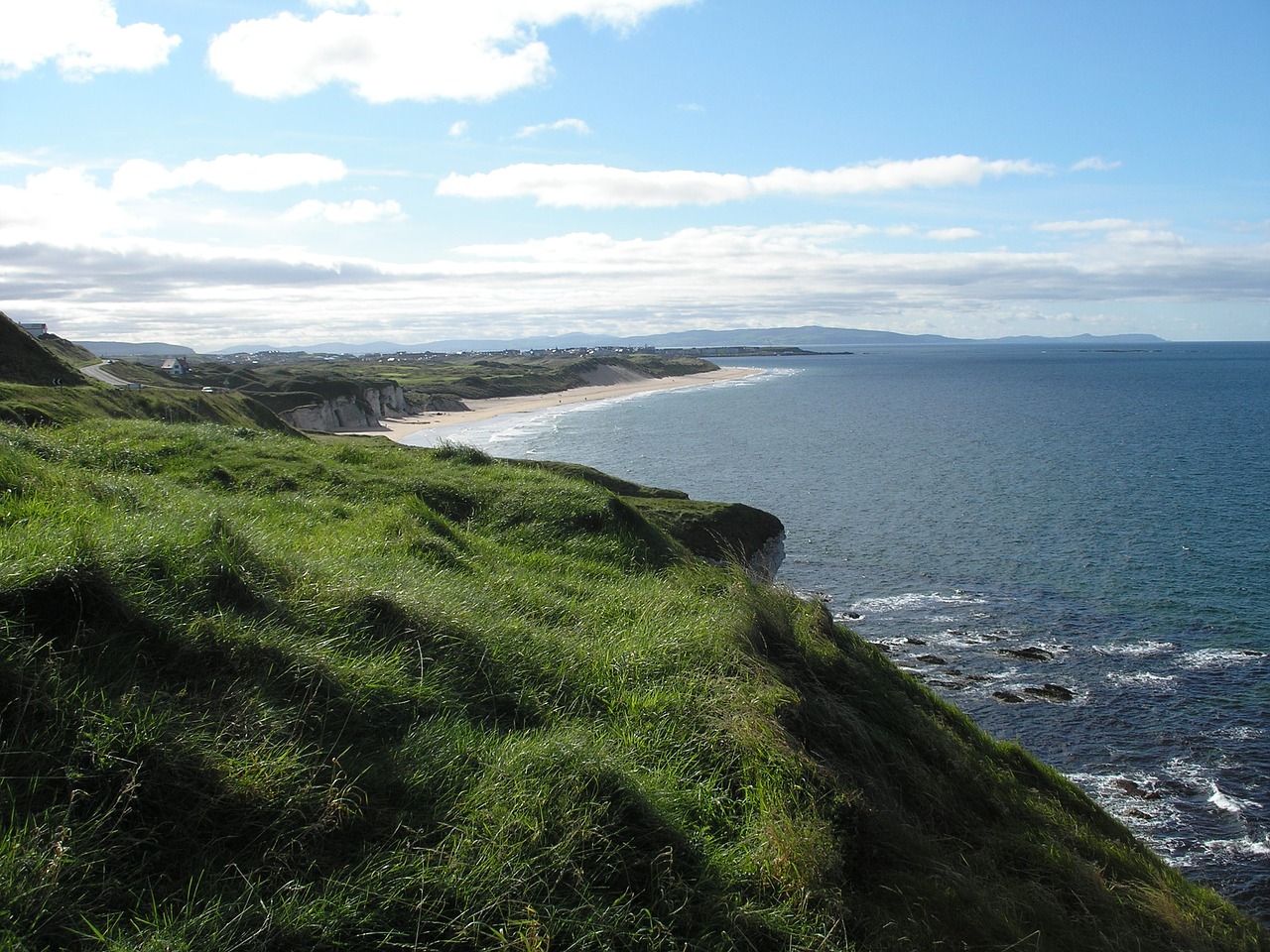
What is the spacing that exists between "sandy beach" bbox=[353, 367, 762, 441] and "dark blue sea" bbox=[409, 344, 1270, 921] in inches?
490

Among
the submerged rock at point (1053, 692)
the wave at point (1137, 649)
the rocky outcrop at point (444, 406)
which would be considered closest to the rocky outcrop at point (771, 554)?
the submerged rock at point (1053, 692)

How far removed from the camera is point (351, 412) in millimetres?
92312

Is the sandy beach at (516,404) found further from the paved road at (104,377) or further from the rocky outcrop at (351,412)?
the paved road at (104,377)

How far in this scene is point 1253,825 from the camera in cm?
1667

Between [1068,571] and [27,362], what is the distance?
148 ft

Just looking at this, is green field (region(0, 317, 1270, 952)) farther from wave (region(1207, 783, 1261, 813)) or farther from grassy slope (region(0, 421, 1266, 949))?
wave (region(1207, 783, 1261, 813))

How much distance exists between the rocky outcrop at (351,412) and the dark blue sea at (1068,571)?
13659mm

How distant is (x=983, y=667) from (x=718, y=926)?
72.4 ft

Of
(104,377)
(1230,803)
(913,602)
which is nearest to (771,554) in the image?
(913,602)

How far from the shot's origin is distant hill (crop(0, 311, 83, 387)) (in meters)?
35.8

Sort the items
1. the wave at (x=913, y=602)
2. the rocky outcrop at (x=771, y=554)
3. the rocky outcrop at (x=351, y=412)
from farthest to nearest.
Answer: the rocky outcrop at (x=351, y=412) < the wave at (x=913, y=602) < the rocky outcrop at (x=771, y=554)

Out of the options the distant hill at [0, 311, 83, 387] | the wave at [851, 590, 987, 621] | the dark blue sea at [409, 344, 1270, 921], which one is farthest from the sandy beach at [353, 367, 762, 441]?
the wave at [851, 590, 987, 621]

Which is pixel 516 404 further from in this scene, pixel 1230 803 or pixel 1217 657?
pixel 1230 803

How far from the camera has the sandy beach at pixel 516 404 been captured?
3666 inches
